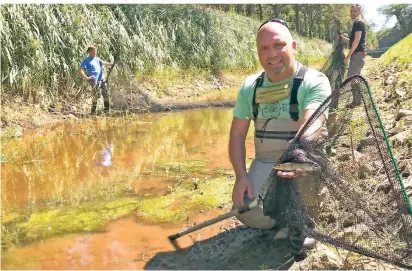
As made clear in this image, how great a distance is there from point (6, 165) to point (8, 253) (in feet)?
7.55

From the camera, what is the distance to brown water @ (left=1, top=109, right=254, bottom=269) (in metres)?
3.07

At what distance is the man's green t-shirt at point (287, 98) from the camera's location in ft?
8.77

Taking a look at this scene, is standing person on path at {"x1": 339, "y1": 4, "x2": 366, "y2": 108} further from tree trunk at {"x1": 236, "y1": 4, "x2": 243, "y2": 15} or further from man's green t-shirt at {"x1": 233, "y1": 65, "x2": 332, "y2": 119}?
tree trunk at {"x1": 236, "y1": 4, "x2": 243, "y2": 15}

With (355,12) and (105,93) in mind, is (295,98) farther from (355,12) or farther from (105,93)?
(105,93)

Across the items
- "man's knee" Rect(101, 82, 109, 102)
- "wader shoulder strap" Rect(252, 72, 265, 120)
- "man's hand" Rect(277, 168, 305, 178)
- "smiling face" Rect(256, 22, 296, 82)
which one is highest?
"smiling face" Rect(256, 22, 296, 82)

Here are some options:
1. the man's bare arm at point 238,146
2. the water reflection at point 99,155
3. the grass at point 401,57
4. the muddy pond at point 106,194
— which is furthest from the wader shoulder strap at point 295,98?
the grass at point 401,57

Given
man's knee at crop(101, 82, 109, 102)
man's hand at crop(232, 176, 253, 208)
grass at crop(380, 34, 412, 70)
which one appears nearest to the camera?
man's hand at crop(232, 176, 253, 208)

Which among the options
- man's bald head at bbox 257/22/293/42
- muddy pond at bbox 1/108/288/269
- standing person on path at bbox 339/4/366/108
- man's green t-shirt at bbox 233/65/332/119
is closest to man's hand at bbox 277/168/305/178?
man's green t-shirt at bbox 233/65/332/119

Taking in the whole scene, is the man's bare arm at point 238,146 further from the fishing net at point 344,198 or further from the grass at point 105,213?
the grass at point 105,213

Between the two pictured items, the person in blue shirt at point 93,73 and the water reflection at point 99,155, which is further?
the person in blue shirt at point 93,73

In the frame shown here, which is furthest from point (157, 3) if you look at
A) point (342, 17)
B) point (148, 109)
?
point (342, 17)

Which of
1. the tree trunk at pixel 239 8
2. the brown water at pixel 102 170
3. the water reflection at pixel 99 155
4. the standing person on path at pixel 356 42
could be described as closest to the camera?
the brown water at pixel 102 170

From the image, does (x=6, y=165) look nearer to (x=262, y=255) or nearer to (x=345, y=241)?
(x=262, y=255)

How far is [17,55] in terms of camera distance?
26.3 feet
